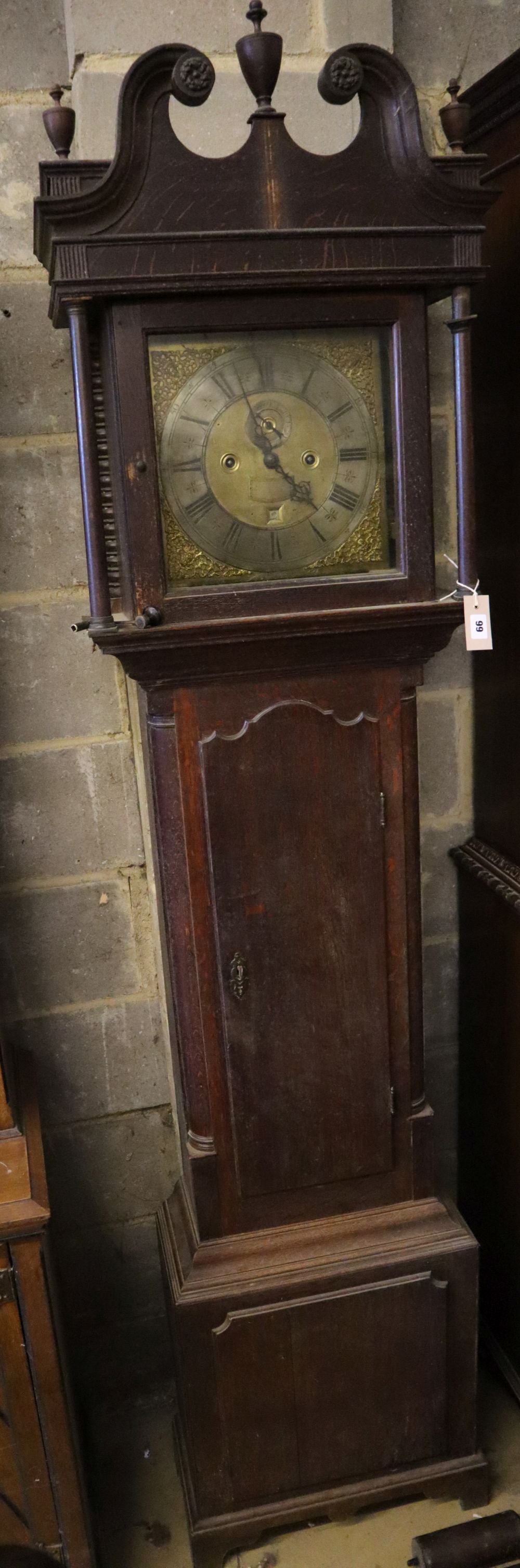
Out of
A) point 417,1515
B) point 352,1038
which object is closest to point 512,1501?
point 417,1515

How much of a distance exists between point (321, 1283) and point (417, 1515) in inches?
21.5

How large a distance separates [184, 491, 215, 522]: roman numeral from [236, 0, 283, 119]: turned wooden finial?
458 mm

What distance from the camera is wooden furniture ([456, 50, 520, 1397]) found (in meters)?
1.72

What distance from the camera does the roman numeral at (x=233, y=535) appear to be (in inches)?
58.1

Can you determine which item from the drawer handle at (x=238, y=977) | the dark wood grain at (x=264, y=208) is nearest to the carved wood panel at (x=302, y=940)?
the drawer handle at (x=238, y=977)

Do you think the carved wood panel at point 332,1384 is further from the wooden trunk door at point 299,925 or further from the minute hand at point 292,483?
the minute hand at point 292,483

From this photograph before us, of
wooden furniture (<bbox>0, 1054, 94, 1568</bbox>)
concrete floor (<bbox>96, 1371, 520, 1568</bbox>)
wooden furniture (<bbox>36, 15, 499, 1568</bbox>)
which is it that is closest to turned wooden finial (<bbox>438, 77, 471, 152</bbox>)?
wooden furniture (<bbox>36, 15, 499, 1568</bbox>)

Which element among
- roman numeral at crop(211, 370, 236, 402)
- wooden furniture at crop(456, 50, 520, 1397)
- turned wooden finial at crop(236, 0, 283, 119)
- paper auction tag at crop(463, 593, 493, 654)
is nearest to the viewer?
turned wooden finial at crop(236, 0, 283, 119)

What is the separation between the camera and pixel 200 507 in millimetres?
1465

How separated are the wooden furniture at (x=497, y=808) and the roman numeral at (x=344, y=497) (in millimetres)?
384

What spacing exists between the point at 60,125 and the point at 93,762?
0.96 metres

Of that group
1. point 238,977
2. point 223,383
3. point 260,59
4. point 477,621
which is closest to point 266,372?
point 223,383

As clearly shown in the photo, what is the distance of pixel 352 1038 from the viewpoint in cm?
172

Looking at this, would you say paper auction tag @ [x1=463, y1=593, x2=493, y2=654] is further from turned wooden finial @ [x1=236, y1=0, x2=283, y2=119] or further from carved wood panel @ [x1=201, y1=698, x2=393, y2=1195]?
turned wooden finial @ [x1=236, y1=0, x2=283, y2=119]
